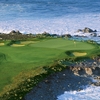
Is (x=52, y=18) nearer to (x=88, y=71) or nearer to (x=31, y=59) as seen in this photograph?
(x=31, y=59)

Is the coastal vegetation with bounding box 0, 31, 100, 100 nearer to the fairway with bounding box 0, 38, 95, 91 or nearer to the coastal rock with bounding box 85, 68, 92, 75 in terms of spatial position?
the fairway with bounding box 0, 38, 95, 91

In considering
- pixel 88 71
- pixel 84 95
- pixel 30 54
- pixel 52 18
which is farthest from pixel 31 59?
pixel 52 18

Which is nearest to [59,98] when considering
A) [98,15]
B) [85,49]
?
[85,49]

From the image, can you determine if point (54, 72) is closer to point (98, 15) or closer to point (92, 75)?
point (92, 75)

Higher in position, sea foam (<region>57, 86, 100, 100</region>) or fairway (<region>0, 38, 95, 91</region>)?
fairway (<region>0, 38, 95, 91</region>)

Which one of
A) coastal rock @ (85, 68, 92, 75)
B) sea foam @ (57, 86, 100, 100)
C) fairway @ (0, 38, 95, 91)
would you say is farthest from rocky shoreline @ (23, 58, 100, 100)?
fairway @ (0, 38, 95, 91)

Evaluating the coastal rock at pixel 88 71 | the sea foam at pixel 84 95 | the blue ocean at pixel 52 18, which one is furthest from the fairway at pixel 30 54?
the blue ocean at pixel 52 18
